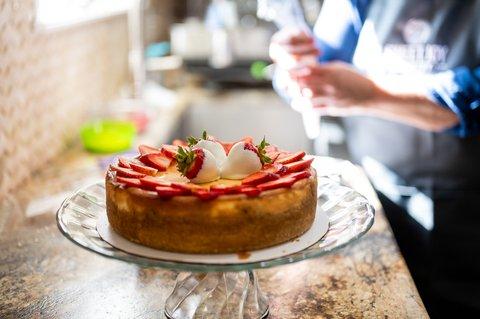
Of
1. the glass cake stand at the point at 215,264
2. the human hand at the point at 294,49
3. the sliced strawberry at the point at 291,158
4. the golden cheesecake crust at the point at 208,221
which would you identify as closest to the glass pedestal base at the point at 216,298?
the glass cake stand at the point at 215,264

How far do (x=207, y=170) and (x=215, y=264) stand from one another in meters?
0.20

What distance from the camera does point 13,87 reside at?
1.77 meters

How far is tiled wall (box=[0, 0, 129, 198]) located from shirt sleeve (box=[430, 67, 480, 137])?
3.94 ft

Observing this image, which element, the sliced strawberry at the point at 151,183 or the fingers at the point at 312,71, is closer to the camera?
the sliced strawberry at the point at 151,183

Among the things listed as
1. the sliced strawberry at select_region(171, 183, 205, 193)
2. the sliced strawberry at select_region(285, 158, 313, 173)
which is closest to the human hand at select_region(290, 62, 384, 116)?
the sliced strawberry at select_region(285, 158, 313, 173)

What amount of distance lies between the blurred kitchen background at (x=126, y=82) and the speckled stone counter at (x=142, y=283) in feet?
1.37

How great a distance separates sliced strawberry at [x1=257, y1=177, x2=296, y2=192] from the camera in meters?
1.06

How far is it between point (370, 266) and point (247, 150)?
16.4 inches

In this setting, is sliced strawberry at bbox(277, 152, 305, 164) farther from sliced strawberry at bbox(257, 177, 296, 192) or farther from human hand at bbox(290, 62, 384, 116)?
human hand at bbox(290, 62, 384, 116)

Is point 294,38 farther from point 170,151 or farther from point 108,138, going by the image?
point 170,151

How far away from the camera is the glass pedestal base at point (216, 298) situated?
43.6 inches

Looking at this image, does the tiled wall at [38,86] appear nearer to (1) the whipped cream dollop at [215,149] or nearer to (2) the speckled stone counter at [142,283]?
(2) the speckled stone counter at [142,283]

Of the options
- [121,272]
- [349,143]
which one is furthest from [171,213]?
[349,143]

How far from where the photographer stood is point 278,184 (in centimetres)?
107
